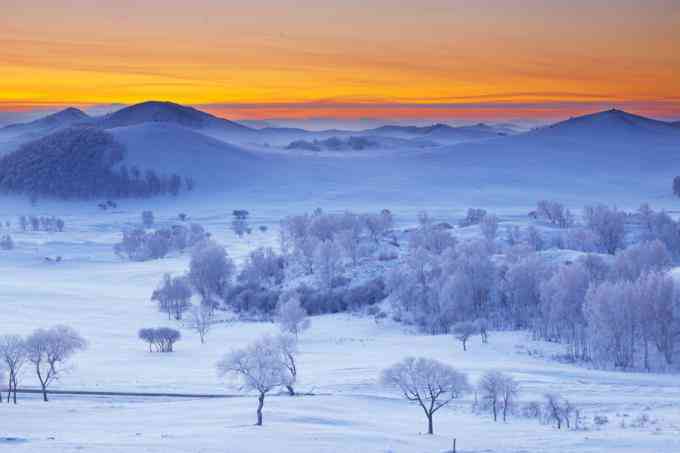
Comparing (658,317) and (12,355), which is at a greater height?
(658,317)

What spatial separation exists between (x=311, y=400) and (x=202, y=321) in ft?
105

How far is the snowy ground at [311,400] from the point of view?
99.3ft

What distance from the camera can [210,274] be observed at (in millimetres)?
86125

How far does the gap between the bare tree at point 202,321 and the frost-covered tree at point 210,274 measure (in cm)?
391

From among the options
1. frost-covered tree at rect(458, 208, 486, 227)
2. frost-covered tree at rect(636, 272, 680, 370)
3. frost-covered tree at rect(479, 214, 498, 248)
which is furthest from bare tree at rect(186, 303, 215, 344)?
frost-covered tree at rect(458, 208, 486, 227)

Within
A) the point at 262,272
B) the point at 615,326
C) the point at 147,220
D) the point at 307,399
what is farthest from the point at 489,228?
the point at 147,220

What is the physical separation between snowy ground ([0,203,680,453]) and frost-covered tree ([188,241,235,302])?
19.8ft

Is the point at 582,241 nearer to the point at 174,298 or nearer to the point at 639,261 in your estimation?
the point at 639,261

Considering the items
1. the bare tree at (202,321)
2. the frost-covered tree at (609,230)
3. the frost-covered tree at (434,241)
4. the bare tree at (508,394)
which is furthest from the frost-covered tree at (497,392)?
the frost-covered tree at (609,230)

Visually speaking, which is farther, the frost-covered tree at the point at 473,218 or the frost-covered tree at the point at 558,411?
the frost-covered tree at the point at 473,218

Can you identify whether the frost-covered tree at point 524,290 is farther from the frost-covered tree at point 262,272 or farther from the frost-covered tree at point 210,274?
the frost-covered tree at point 210,274

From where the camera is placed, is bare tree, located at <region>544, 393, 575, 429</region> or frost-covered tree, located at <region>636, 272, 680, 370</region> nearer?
bare tree, located at <region>544, 393, 575, 429</region>

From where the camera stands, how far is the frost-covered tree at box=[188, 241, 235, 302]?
8581cm

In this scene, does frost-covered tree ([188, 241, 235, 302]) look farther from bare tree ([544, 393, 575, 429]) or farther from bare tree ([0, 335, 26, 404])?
bare tree ([544, 393, 575, 429])
